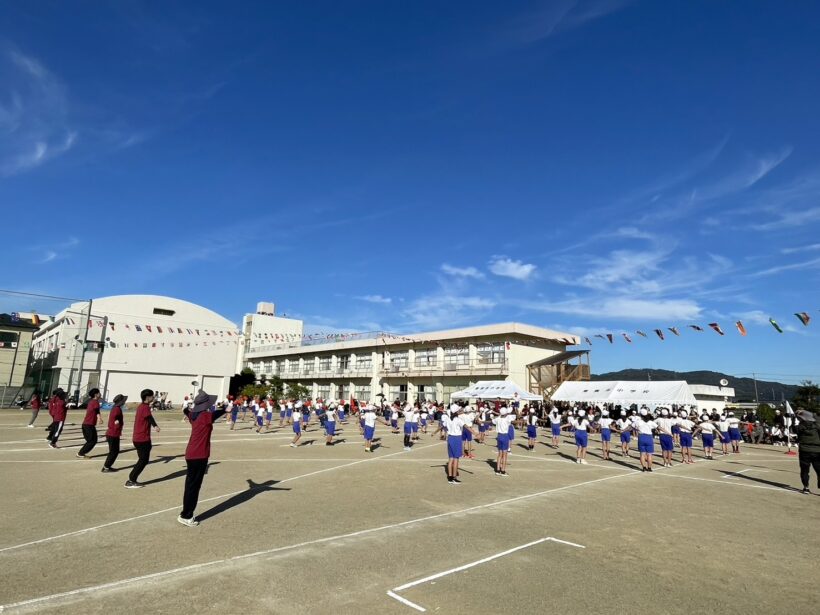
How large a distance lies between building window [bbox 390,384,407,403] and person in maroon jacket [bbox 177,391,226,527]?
146 feet

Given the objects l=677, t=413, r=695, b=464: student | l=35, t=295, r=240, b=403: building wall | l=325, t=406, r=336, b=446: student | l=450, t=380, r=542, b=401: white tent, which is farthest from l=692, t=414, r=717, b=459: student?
l=35, t=295, r=240, b=403: building wall

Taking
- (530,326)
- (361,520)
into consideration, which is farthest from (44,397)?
(361,520)

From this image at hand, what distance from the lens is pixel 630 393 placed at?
2886cm

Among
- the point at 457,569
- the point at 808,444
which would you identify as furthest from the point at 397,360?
the point at 457,569

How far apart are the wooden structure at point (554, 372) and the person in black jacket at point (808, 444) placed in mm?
28596

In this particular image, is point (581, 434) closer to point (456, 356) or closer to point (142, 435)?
point (142, 435)

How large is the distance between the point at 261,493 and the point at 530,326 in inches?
1489

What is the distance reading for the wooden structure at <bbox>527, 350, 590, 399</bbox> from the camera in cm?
3953

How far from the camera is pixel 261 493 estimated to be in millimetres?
9070

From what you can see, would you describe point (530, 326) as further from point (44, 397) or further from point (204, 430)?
point (44, 397)

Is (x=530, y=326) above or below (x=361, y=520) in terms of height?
above

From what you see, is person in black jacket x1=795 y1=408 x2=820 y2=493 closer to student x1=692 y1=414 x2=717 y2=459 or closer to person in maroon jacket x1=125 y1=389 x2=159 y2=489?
student x1=692 y1=414 x2=717 y2=459

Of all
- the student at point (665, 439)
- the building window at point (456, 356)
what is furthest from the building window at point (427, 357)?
the student at point (665, 439)

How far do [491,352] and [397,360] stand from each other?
40.4 feet
